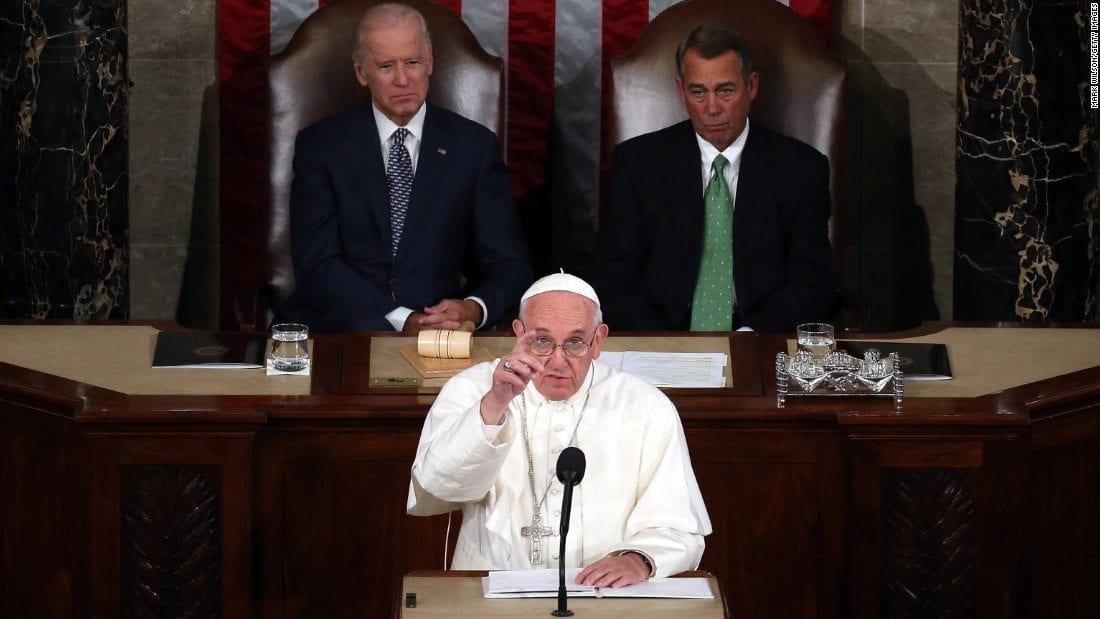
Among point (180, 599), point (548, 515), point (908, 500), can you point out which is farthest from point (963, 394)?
point (180, 599)

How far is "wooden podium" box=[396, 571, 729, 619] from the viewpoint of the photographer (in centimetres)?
294

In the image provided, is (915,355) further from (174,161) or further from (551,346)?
(174,161)

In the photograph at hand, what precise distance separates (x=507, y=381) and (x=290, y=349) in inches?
51.3

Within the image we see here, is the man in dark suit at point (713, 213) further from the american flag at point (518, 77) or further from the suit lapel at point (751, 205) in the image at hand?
the american flag at point (518, 77)

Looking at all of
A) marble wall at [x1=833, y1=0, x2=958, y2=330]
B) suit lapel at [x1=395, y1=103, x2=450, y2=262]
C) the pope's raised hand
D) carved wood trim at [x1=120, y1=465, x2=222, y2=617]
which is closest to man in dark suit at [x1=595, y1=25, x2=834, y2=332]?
suit lapel at [x1=395, y1=103, x2=450, y2=262]

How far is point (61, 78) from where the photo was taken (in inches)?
233

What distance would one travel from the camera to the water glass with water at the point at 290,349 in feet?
14.2

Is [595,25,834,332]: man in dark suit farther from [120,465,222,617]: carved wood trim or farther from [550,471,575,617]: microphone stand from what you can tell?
[550,471,575,617]: microphone stand

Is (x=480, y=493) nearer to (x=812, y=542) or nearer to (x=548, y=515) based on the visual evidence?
(x=548, y=515)

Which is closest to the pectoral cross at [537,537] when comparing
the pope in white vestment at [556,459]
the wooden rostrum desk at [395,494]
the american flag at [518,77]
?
the pope in white vestment at [556,459]

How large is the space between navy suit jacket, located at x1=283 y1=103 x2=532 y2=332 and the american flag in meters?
0.79

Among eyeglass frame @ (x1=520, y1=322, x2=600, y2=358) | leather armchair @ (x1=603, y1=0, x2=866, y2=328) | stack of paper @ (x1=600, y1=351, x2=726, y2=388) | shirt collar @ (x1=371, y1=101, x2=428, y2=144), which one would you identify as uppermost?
leather armchair @ (x1=603, y1=0, x2=866, y2=328)

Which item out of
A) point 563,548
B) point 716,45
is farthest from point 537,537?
point 716,45

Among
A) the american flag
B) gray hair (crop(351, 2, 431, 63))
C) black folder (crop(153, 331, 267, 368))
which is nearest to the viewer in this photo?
black folder (crop(153, 331, 267, 368))
